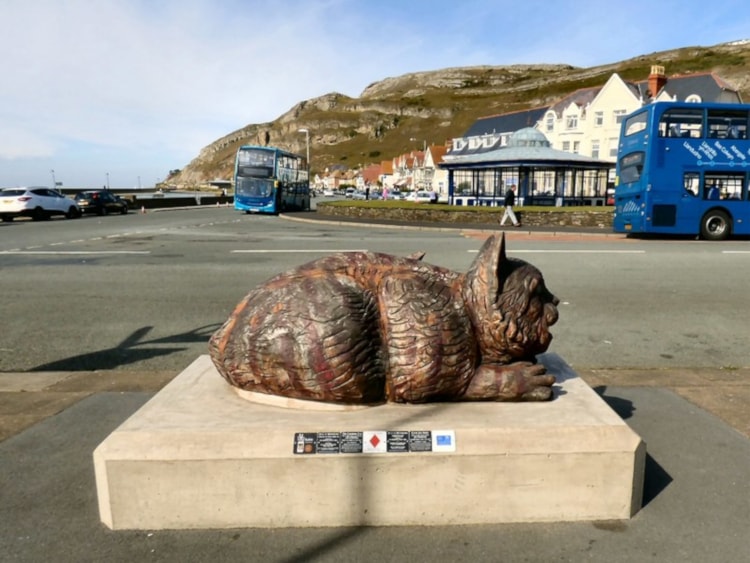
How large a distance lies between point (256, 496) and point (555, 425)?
1.50m

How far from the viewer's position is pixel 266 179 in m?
31.9

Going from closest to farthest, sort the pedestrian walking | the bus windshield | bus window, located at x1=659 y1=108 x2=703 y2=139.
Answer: bus window, located at x1=659 y1=108 x2=703 y2=139 → the pedestrian walking → the bus windshield

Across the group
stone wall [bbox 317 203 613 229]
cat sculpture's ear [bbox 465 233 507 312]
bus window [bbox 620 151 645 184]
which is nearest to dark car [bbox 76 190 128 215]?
stone wall [bbox 317 203 613 229]

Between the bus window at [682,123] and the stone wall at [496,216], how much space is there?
7.08 m

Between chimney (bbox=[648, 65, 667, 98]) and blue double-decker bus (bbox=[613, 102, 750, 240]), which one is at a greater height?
chimney (bbox=[648, 65, 667, 98])

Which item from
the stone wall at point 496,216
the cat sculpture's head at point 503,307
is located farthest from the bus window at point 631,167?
the cat sculpture's head at point 503,307

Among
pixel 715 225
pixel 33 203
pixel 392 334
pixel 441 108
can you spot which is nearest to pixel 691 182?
pixel 715 225

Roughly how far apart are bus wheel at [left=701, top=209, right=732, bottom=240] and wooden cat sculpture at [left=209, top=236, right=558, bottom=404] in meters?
17.8

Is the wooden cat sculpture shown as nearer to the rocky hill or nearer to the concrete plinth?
the concrete plinth

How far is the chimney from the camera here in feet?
154

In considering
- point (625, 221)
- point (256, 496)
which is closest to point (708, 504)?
point (256, 496)

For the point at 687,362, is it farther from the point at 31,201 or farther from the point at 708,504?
the point at 31,201

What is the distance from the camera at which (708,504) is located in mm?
2717

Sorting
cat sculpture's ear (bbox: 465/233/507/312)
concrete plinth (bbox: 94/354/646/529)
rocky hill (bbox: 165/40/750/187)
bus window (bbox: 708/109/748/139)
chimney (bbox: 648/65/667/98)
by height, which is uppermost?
rocky hill (bbox: 165/40/750/187)
